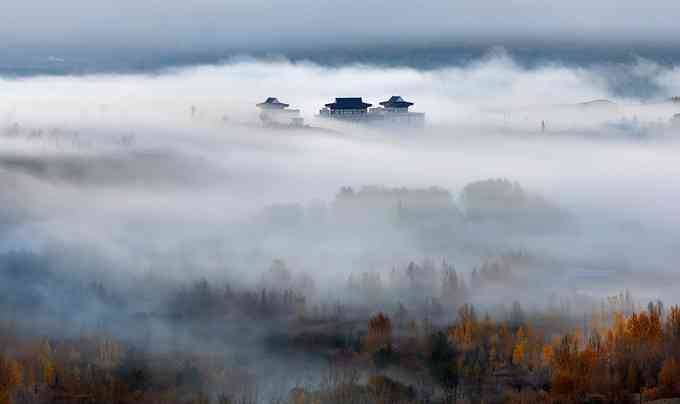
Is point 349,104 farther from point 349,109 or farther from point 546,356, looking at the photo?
point 546,356

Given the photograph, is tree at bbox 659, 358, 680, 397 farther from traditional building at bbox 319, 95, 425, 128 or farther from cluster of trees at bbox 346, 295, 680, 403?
traditional building at bbox 319, 95, 425, 128

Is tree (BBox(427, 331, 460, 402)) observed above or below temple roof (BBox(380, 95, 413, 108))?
below

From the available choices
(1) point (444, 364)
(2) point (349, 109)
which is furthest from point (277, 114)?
(1) point (444, 364)

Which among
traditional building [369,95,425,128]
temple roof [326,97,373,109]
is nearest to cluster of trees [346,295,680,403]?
temple roof [326,97,373,109]

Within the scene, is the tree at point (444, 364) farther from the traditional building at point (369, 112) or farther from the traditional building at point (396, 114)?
the traditional building at point (396, 114)

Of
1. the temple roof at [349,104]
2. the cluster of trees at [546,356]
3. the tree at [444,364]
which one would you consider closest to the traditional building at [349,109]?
the temple roof at [349,104]
